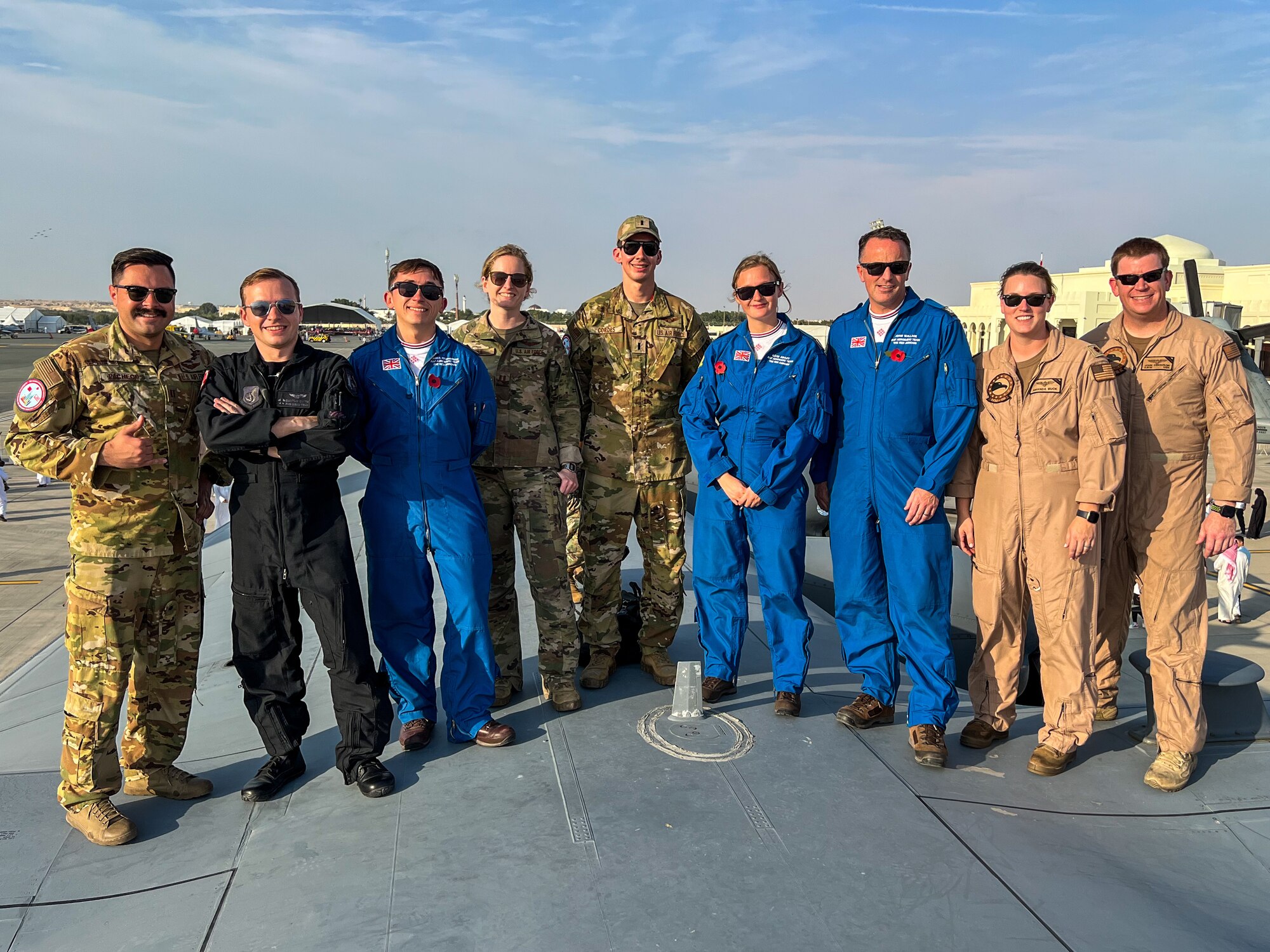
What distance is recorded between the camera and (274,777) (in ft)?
11.1

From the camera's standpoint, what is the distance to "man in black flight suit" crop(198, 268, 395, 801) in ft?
10.3

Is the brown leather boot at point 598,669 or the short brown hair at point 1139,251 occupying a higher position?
the short brown hair at point 1139,251

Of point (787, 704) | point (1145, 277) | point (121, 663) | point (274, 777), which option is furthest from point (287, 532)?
point (1145, 277)

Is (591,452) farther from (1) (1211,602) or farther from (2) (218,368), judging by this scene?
(1) (1211,602)

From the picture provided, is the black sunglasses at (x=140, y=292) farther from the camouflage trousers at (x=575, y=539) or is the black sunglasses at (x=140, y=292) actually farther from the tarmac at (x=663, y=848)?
the camouflage trousers at (x=575, y=539)

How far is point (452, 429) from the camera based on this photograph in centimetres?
357

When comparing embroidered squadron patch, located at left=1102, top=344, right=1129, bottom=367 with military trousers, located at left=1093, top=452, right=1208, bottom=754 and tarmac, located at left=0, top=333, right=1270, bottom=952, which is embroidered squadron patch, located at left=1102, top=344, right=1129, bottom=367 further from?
tarmac, located at left=0, top=333, right=1270, bottom=952

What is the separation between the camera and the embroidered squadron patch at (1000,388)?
3.61 meters

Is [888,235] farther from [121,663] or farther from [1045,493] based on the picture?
[121,663]

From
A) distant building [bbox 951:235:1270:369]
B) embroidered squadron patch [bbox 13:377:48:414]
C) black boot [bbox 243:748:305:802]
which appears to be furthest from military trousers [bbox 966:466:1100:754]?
distant building [bbox 951:235:1270:369]

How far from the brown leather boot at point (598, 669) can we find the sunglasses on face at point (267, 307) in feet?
7.41

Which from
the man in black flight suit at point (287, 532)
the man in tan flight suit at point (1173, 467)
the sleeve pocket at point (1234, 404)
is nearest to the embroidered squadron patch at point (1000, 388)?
the man in tan flight suit at point (1173, 467)

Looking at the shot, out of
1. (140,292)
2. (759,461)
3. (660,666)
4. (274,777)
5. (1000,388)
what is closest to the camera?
(140,292)

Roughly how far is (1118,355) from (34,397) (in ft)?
14.8
